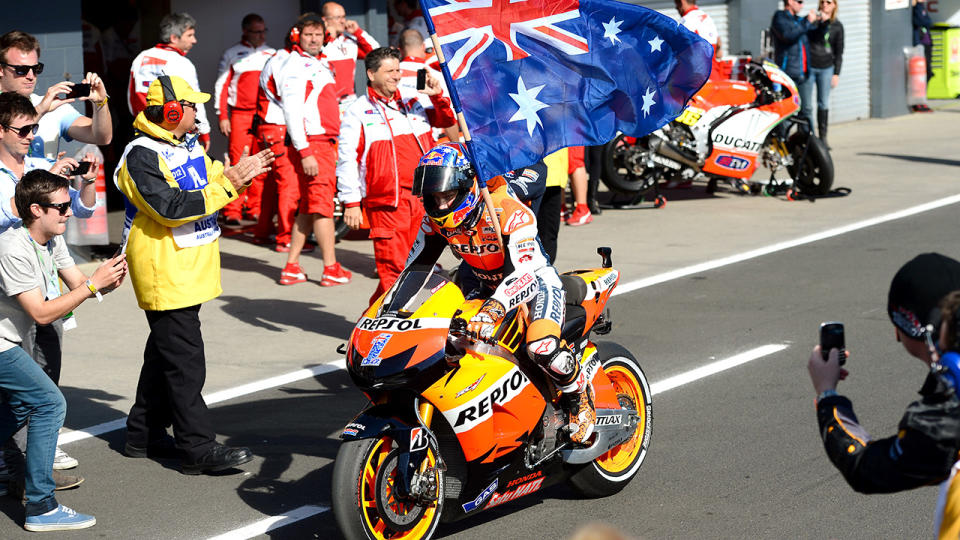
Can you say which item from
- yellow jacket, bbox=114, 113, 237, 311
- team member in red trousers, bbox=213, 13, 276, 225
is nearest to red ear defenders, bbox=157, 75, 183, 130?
yellow jacket, bbox=114, 113, 237, 311

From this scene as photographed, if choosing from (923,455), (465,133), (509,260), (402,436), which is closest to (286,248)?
(465,133)

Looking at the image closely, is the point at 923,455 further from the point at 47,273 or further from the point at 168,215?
the point at 47,273

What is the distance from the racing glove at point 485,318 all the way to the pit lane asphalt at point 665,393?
3.17 feet

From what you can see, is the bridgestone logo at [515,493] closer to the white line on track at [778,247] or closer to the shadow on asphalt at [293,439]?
the shadow on asphalt at [293,439]

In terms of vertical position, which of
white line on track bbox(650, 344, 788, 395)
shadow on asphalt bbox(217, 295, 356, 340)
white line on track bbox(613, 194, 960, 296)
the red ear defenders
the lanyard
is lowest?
white line on track bbox(650, 344, 788, 395)

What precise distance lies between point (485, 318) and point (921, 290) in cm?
236

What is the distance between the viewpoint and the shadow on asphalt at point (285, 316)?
9.78 m

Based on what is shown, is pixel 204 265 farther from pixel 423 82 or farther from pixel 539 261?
pixel 423 82

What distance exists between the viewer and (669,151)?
564 inches

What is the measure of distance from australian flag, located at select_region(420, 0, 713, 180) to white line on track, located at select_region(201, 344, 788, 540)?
1892 mm

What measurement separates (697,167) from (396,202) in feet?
20.9

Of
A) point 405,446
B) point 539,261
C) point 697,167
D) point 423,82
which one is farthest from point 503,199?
point 697,167

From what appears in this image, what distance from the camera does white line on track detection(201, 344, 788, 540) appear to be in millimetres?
5945

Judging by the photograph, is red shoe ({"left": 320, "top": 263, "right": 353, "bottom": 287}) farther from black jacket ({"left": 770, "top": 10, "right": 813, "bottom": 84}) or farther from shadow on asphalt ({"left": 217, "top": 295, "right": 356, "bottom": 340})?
black jacket ({"left": 770, "top": 10, "right": 813, "bottom": 84})
